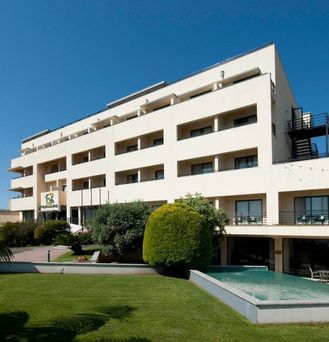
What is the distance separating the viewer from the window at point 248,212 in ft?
89.3

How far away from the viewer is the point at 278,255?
2520cm

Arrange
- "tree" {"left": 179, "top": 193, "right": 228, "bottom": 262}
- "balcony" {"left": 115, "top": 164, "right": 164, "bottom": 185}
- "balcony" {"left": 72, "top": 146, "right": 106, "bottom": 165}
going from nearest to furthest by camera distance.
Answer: "tree" {"left": 179, "top": 193, "right": 228, "bottom": 262}, "balcony" {"left": 115, "top": 164, "right": 164, "bottom": 185}, "balcony" {"left": 72, "top": 146, "right": 106, "bottom": 165}

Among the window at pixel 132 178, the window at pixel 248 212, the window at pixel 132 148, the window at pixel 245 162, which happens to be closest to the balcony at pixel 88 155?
the window at pixel 132 148

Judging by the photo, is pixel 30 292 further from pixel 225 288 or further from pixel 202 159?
pixel 202 159

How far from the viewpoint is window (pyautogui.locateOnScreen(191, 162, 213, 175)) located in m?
31.3

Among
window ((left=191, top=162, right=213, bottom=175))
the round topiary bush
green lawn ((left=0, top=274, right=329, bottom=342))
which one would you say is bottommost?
green lawn ((left=0, top=274, right=329, bottom=342))

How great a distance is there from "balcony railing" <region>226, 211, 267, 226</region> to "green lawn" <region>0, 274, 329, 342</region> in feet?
41.5

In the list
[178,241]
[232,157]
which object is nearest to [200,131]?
[232,157]

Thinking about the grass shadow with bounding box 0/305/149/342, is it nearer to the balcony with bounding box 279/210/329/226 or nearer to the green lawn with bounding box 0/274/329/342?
the green lawn with bounding box 0/274/329/342

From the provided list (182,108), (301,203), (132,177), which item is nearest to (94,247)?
(132,177)

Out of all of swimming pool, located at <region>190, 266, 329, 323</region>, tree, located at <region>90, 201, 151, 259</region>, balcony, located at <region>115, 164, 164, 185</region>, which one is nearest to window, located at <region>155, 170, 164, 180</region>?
balcony, located at <region>115, 164, 164, 185</region>

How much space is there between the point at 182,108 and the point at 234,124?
500cm

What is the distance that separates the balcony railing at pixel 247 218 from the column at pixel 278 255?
170 centimetres

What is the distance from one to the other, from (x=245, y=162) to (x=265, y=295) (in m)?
16.5
